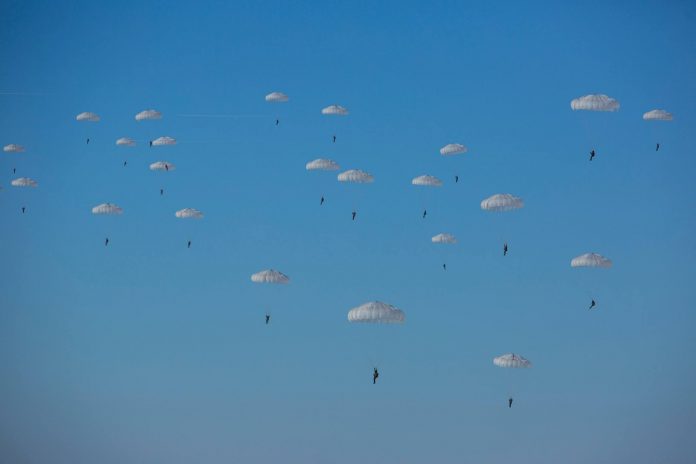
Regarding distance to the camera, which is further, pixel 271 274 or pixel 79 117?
pixel 79 117

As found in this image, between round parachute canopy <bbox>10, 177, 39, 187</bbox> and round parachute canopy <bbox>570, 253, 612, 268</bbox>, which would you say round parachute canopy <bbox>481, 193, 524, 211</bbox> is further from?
round parachute canopy <bbox>10, 177, 39, 187</bbox>

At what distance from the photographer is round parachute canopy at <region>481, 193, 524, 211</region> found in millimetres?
82062

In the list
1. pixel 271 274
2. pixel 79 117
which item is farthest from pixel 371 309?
pixel 79 117

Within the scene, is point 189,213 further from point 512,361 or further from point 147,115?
point 512,361

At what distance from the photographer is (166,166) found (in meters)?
92.8

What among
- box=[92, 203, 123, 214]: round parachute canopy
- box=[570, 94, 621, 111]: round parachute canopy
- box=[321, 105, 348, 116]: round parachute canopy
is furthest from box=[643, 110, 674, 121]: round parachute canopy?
box=[92, 203, 123, 214]: round parachute canopy

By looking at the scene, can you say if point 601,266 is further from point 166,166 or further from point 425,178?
point 166,166

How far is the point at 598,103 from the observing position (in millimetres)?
79562

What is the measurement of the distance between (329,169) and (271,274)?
30.7 ft

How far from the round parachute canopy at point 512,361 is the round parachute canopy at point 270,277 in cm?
1749

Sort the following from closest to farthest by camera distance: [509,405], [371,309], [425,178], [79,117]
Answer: [371,309] < [509,405] < [425,178] < [79,117]

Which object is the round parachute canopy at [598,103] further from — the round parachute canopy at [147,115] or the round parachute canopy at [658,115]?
the round parachute canopy at [147,115]

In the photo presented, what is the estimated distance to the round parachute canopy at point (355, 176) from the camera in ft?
275

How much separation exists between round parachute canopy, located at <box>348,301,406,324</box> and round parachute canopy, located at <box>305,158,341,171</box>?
46.1 feet
